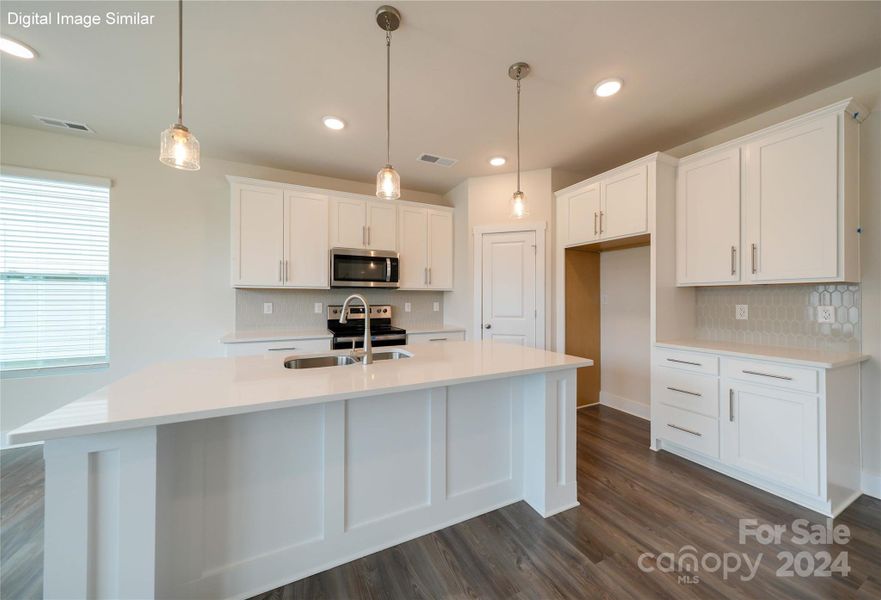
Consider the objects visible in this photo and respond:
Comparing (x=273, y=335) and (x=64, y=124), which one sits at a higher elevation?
(x=64, y=124)

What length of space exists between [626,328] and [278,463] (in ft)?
11.4

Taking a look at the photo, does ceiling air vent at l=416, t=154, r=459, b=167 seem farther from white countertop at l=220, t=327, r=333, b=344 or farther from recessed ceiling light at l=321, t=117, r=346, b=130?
white countertop at l=220, t=327, r=333, b=344

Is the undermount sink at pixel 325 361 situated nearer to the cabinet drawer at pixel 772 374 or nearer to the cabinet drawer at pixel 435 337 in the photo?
the cabinet drawer at pixel 435 337

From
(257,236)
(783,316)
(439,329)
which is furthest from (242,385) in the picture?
(783,316)

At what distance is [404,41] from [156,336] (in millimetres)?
3400

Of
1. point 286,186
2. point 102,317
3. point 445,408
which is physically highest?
point 286,186

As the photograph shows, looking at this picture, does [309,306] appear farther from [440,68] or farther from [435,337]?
[440,68]

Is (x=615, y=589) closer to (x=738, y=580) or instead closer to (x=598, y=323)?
(x=738, y=580)

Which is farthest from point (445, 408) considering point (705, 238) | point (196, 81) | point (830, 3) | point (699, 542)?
point (830, 3)

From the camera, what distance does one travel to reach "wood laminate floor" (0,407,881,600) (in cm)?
142

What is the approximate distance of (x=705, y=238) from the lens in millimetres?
2582

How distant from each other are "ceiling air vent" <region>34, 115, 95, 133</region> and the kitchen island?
2.56 metres

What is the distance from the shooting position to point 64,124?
8.84ft

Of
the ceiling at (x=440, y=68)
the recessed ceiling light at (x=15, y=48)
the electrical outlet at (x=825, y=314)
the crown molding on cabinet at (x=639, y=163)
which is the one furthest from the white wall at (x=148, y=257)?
the electrical outlet at (x=825, y=314)
